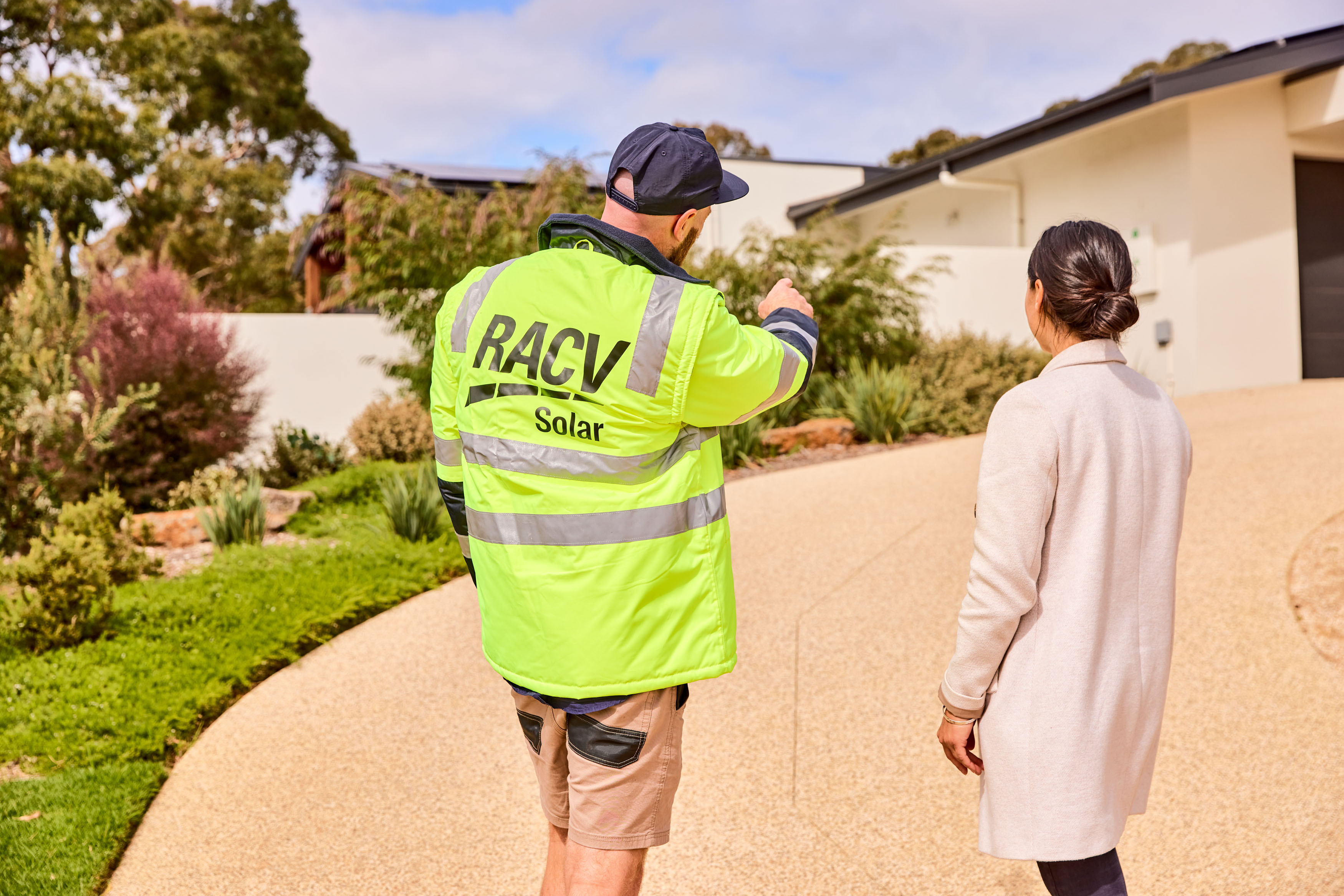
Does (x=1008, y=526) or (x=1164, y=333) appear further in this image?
(x=1164, y=333)

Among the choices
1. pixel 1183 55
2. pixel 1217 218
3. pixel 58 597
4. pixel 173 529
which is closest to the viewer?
pixel 58 597

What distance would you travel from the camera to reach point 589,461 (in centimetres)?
183

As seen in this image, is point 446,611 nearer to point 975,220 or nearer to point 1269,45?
point 1269,45

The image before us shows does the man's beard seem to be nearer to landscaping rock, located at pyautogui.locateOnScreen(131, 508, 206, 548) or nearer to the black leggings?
the black leggings

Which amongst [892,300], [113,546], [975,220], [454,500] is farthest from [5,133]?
[454,500]

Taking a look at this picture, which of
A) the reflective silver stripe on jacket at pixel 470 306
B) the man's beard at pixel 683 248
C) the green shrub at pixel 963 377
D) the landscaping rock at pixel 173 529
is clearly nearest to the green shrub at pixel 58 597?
the landscaping rock at pixel 173 529

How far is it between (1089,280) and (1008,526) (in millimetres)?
517

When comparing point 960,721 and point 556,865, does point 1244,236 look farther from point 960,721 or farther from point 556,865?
point 556,865

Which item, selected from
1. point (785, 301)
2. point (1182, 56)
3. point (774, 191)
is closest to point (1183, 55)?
point (1182, 56)

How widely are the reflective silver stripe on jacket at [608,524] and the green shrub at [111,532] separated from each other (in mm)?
5169

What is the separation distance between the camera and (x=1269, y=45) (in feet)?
36.8

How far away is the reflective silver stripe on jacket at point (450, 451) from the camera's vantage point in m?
2.20

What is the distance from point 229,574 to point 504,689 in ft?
9.00

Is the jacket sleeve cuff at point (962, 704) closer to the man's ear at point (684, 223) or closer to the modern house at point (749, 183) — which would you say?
the man's ear at point (684, 223)
